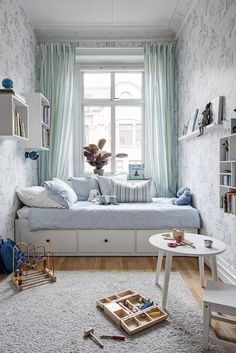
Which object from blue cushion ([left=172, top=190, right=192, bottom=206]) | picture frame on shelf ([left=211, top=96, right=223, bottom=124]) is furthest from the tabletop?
blue cushion ([left=172, top=190, right=192, bottom=206])

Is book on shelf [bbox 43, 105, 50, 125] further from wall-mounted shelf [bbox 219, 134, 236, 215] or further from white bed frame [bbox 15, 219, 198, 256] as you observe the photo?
wall-mounted shelf [bbox 219, 134, 236, 215]

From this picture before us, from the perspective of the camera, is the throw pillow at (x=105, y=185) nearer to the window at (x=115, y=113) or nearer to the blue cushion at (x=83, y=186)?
the blue cushion at (x=83, y=186)

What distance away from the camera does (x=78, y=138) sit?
13.3 feet

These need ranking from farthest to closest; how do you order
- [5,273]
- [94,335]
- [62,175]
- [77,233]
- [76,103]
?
[76,103] → [62,175] → [77,233] → [5,273] → [94,335]

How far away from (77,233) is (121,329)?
56.2 inches

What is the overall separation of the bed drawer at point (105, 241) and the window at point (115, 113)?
1340mm

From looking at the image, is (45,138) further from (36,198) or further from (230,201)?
(230,201)

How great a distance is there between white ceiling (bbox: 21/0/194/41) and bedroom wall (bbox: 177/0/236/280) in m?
0.25

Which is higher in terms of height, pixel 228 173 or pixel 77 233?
pixel 228 173

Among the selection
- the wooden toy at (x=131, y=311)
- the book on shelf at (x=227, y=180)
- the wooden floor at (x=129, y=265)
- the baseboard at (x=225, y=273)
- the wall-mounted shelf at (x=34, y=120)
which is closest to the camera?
the wooden toy at (x=131, y=311)

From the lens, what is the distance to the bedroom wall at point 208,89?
2.14 metres

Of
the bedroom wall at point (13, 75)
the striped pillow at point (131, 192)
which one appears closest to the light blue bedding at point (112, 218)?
the bedroom wall at point (13, 75)

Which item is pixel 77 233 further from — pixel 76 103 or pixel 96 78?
pixel 96 78

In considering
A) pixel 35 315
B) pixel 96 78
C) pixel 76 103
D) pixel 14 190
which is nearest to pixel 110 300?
pixel 35 315
